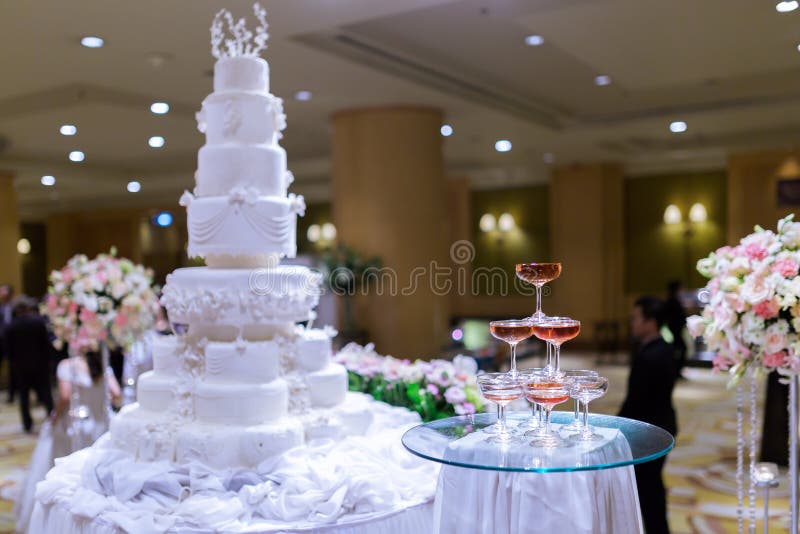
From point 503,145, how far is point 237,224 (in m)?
10.0

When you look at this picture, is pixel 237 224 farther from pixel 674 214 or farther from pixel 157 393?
pixel 674 214

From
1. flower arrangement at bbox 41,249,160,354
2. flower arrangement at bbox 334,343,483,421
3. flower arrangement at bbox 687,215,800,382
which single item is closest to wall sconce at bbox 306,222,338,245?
flower arrangement at bbox 41,249,160,354

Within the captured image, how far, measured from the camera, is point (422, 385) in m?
5.11

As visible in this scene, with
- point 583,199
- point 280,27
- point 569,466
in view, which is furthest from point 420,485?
point 583,199

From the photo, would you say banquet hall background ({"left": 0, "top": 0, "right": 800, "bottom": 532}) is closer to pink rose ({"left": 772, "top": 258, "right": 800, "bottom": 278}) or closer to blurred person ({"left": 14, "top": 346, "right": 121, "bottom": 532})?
pink rose ({"left": 772, "top": 258, "right": 800, "bottom": 278})

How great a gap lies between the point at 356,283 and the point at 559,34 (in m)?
4.37

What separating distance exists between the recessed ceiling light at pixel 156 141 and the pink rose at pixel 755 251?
33.2ft

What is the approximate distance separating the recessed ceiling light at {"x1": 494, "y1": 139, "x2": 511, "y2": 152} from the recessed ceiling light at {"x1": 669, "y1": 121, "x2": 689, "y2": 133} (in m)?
2.64

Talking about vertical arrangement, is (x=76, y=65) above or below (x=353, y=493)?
above

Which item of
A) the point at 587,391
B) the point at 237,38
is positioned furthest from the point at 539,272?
the point at 237,38

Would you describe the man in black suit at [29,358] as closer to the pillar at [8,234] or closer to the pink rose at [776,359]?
the pillar at [8,234]

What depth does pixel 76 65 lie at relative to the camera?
750 centimetres

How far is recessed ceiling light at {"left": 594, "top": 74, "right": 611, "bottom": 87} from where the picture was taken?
9.22 metres

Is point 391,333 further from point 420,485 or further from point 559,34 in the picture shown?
point 420,485
